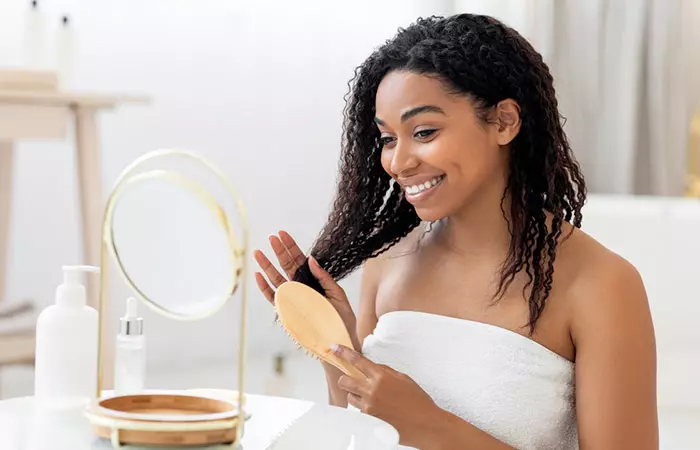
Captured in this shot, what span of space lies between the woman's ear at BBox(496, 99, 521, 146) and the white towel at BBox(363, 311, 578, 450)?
0.74 feet

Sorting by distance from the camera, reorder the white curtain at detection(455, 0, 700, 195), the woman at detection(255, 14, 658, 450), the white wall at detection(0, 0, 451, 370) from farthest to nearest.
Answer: the white curtain at detection(455, 0, 700, 195)
the white wall at detection(0, 0, 451, 370)
the woman at detection(255, 14, 658, 450)

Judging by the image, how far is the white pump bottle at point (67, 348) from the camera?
3.27ft

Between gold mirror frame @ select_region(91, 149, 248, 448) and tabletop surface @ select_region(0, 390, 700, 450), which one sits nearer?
gold mirror frame @ select_region(91, 149, 248, 448)

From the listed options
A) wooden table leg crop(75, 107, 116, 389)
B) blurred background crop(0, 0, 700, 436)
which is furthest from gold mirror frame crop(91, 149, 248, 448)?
blurred background crop(0, 0, 700, 436)

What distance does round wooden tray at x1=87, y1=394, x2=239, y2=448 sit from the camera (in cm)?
85

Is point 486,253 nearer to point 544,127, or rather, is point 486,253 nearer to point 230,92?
point 544,127

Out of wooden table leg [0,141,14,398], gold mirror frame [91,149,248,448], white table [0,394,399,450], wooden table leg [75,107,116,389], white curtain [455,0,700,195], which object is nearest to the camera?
gold mirror frame [91,149,248,448]

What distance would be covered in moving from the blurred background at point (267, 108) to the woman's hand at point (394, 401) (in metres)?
1.41

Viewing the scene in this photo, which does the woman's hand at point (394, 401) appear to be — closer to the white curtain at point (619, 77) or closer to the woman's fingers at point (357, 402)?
the woman's fingers at point (357, 402)

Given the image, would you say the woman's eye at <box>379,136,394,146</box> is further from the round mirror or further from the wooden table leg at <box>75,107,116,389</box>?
the wooden table leg at <box>75,107,116,389</box>

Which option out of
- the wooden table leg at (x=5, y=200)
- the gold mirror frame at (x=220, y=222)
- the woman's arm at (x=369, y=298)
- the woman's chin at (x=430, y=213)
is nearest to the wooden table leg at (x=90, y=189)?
the wooden table leg at (x=5, y=200)

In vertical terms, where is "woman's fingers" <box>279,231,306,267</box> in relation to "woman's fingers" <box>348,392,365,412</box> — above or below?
above

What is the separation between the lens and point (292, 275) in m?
1.28

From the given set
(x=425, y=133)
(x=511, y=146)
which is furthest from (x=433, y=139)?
(x=511, y=146)
